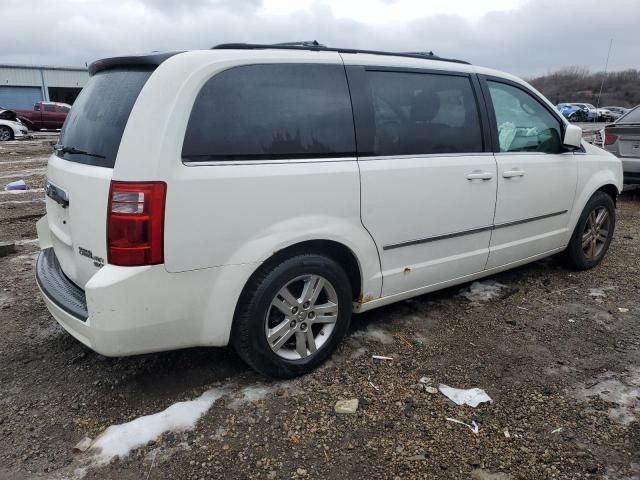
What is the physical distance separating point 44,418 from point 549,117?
4.15 metres

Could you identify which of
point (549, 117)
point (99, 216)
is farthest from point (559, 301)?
point (99, 216)

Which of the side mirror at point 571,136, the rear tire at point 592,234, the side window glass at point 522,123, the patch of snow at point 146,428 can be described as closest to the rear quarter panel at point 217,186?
the patch of snow at point 146,428

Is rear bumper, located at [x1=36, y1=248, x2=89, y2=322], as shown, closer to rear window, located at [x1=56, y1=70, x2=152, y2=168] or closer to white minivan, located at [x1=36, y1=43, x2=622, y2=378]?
white minivan, located at [x1=36, y1=43, x2=622, y2=378]

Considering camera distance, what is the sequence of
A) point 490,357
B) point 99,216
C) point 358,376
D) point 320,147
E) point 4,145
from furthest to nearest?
point 4,145
point 490,357
point 358,376
point 320,147
point 99,216

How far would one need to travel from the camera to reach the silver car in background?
303 inches

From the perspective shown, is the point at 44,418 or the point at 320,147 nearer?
the point at 44,418

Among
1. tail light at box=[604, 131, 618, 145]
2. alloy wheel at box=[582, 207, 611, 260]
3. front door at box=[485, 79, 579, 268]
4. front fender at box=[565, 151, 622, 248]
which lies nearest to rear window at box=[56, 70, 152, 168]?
front door at box=[485, 79, 579, 268]

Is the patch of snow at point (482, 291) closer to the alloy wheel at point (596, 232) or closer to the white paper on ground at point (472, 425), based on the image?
the alloy wheel at point (596, 232)

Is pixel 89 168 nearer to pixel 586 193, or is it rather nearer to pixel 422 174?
pixel 422 174

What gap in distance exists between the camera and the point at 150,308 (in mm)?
2438

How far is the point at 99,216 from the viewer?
2.45 metres

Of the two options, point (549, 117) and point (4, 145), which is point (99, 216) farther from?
point (4, 145)

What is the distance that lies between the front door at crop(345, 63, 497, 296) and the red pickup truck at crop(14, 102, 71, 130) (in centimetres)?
2496

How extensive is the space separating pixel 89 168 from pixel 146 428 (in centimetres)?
133
